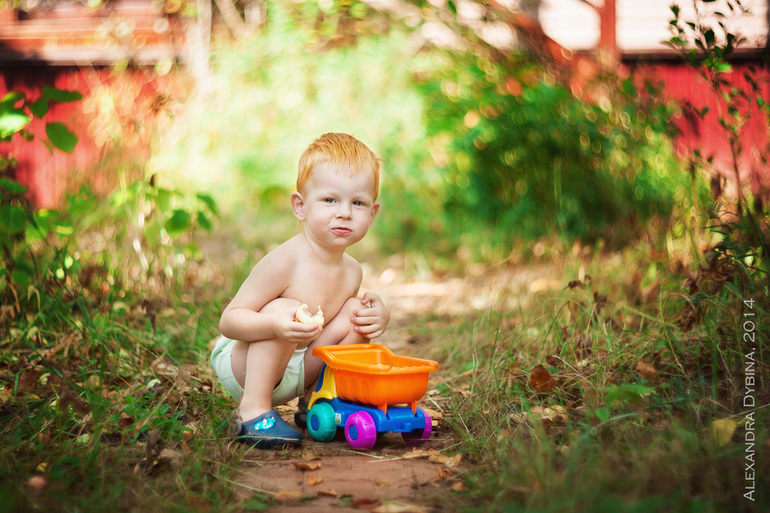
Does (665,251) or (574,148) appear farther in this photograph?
(574,148)

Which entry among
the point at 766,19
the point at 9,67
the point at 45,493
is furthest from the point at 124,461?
the point at 766,19

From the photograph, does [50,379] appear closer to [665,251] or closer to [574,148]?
[665,251]

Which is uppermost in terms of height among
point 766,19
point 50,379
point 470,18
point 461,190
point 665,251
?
point 766,19

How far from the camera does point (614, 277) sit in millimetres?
3256

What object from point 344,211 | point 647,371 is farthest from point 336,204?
point 647,371

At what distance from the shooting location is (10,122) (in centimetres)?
230

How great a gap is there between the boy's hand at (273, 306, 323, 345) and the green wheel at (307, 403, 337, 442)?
0.29 metres

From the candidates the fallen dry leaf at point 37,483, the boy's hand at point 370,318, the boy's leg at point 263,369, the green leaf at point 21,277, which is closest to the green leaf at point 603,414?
the boy's hand at point 370,318

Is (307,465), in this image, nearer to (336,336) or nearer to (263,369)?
(263,369)

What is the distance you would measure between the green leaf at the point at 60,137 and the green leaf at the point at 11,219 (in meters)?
0.31

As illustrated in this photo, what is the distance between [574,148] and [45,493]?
427 centimetres

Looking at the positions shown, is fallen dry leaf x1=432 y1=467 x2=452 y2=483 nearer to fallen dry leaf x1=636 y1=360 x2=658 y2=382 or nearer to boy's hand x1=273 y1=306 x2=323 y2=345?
boy's hand x1=273 y1=306 x2=323 y2=345

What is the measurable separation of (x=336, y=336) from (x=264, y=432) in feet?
1.40

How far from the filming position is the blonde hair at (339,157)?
1948 millimetres
